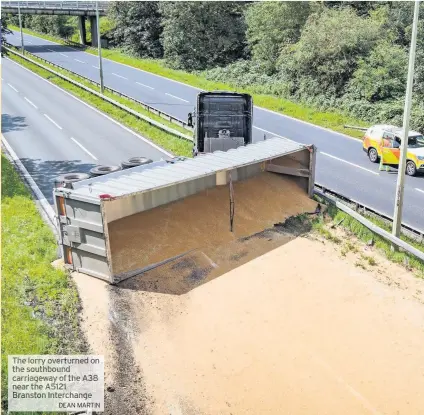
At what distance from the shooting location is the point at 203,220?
15023 mm

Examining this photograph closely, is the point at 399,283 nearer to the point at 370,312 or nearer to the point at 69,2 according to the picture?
the point at 370,312

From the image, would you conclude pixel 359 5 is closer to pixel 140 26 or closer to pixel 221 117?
pixel 140 26

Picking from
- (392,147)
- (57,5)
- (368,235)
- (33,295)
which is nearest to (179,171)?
(33,295)

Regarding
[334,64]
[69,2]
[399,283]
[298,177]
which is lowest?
[399,283]

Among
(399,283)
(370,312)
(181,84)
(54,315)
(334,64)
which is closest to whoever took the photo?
(54,315)

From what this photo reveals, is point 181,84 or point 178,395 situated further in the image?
point 181,84

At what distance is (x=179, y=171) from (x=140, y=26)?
46399mm

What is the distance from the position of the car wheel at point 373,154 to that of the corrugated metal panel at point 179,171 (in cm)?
720

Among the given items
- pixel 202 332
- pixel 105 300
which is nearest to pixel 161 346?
pixel 202 332

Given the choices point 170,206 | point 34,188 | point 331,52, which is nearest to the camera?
point 170,206

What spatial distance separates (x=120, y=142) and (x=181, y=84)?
60.0 ft

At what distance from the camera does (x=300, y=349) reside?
10180 millimetres

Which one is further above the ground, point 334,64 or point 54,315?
point 334,64

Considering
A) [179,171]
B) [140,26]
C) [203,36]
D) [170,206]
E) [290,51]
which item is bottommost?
[170,206]
